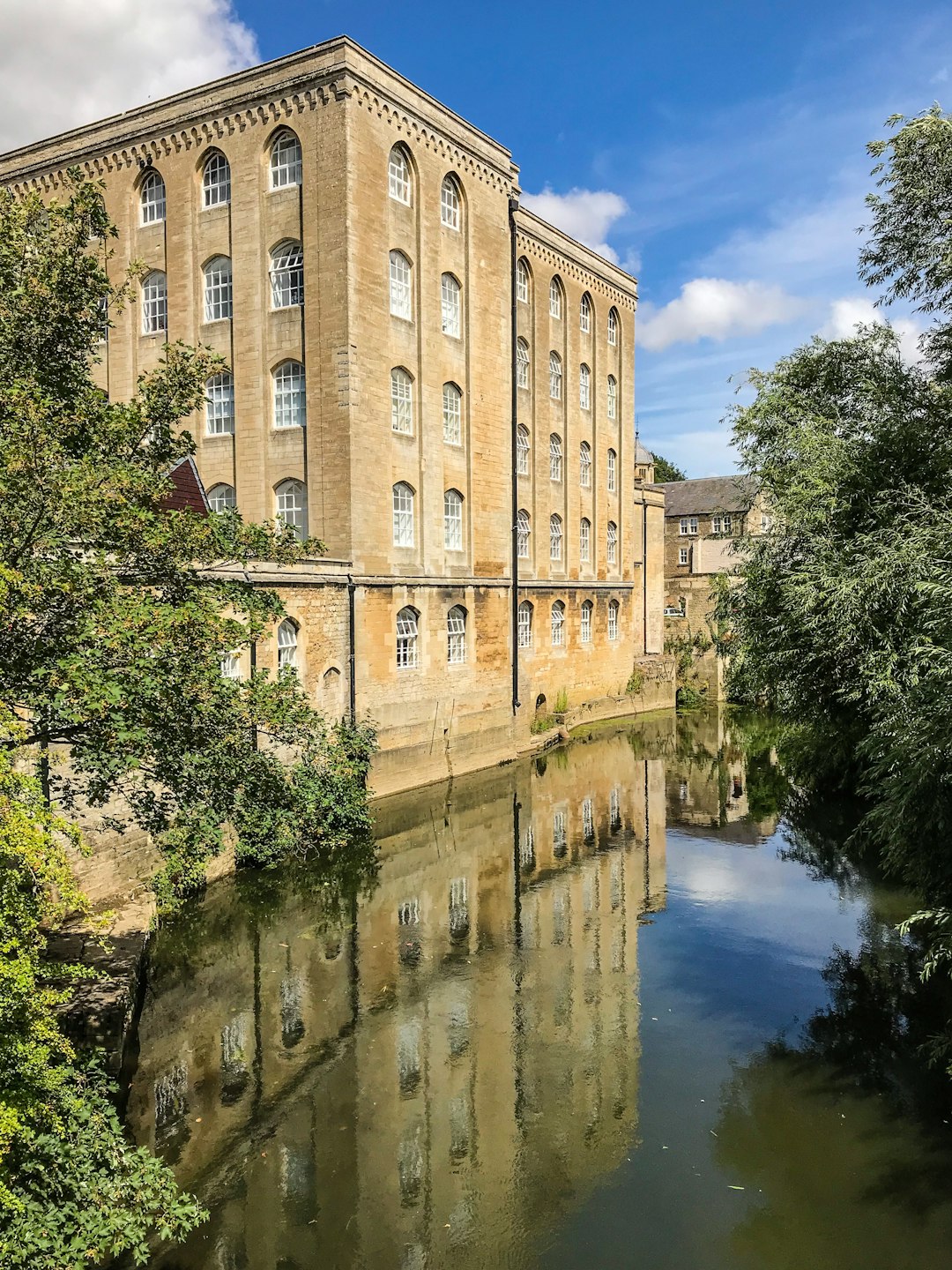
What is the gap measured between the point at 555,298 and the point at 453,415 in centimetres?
973

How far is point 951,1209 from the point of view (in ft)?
27.2

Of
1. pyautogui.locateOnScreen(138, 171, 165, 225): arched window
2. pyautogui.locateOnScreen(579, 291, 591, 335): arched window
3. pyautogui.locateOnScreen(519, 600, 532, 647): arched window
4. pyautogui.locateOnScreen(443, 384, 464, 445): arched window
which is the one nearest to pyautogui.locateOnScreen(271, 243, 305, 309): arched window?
pyautogui.locateOnScreen(138, 171, 165, 225): arched window

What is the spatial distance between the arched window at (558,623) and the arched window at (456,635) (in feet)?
22.2

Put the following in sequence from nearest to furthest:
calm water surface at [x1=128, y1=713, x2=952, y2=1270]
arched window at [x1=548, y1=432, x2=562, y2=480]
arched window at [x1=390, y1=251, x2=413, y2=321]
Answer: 1. calm water surface at [x1=128, y1=713, x2=952, y2=1270]
2. arched window at [x1=390, y1=251, x2=413, y2=321]
3. arched window at [x1=548, y1=432, x2=562, y2=480]

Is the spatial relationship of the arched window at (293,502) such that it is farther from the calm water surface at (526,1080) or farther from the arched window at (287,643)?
the calm water surface at (526,1080)

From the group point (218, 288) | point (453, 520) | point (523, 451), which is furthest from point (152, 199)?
point (523, 451)

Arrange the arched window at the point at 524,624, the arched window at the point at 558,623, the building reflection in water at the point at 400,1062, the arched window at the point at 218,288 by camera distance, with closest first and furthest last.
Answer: the building reflection in water at the point at 400,1062, the arched window at the point at 218,288, the arched window at the point at 524,624, the arched window at the point at 558,623

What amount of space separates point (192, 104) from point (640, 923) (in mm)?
23781

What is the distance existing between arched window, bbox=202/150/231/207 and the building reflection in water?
728 inches

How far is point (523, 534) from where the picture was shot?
32344 millimetres

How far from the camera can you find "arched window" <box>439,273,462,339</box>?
27.2 meters

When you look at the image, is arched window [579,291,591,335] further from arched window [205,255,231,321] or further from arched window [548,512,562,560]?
arched window [205,255,231,321]

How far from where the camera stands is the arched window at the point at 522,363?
31.8 metres

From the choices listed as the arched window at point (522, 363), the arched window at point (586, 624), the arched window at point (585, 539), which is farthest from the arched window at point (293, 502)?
the arched window at point (585, 539)
